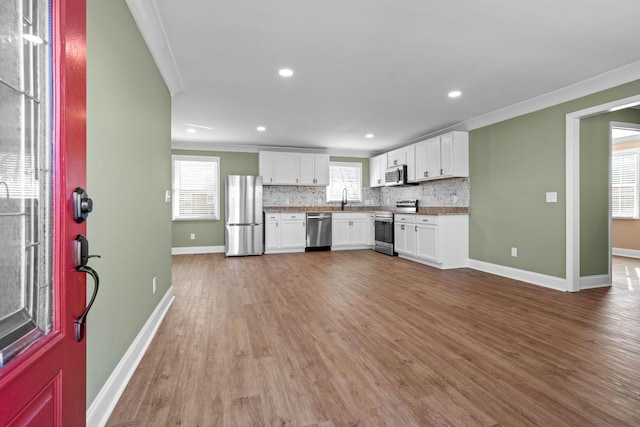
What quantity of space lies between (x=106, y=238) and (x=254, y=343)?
1.28 metres

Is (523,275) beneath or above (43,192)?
beneath

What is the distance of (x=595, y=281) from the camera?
154 inches

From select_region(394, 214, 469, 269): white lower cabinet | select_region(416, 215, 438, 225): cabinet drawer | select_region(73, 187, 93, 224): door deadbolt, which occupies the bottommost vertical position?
select_region(394, 214, 469, 269): white lower cabinet

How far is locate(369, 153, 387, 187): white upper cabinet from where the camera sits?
23.2 feet

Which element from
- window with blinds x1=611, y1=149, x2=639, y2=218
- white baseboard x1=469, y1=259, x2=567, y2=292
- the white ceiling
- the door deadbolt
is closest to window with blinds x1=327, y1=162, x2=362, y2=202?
the white ceiling

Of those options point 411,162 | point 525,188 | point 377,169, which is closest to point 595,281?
point 525,188

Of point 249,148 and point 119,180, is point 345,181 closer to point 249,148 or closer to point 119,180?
point 249,148

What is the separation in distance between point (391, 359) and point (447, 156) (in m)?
3.97

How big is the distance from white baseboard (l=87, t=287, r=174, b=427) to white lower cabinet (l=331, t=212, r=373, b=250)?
4.78 meters

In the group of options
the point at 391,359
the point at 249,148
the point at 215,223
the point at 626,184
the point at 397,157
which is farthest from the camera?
the point at 249,148

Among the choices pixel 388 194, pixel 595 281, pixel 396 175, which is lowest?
pixel 595 281

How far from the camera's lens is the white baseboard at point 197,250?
6.61 meters

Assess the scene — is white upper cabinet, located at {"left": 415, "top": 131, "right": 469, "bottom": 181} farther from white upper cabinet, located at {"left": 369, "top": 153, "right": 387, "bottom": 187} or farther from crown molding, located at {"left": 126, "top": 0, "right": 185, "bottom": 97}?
crown molding, located at {"left": 126, "top": 0, "right": 185, "bottom": 97}

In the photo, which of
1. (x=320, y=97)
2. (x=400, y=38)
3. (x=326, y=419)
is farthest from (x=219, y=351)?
(x=320, y=97)
